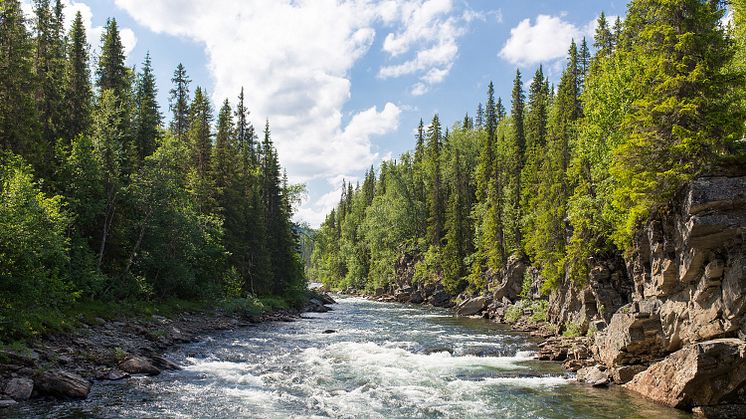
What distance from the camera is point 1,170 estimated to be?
904 inches

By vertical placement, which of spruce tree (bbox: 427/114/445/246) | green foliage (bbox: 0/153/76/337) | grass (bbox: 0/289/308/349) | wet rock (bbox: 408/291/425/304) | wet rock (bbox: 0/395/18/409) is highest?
spruce tree (bbox: 427/114/445/246)

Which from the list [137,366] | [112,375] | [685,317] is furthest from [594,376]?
[112,375]

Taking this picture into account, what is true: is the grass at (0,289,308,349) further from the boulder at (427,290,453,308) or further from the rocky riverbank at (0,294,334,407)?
the boulder at (427,290,453,308)

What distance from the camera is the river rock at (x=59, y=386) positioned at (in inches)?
628

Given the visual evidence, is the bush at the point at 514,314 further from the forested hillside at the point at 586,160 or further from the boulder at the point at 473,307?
the boulder at the point at 473,307

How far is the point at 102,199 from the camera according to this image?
1249 inches

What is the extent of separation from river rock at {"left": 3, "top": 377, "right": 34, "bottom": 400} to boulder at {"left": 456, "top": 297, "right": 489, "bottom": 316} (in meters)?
42.9

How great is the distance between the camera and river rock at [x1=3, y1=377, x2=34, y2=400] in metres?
15.1

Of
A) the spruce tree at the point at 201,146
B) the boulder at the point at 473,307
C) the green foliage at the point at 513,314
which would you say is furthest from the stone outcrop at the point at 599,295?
the spruce tree at the point at 201,146

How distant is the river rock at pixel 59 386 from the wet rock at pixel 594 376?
18462 millimetres

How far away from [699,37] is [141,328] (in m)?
30.6

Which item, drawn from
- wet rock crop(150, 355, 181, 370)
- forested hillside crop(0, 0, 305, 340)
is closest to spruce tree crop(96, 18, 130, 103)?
forested hillside crop(0, 0, 305, 340)

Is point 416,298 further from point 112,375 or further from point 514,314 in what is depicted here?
point 112,375

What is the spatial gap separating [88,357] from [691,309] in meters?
23.4
